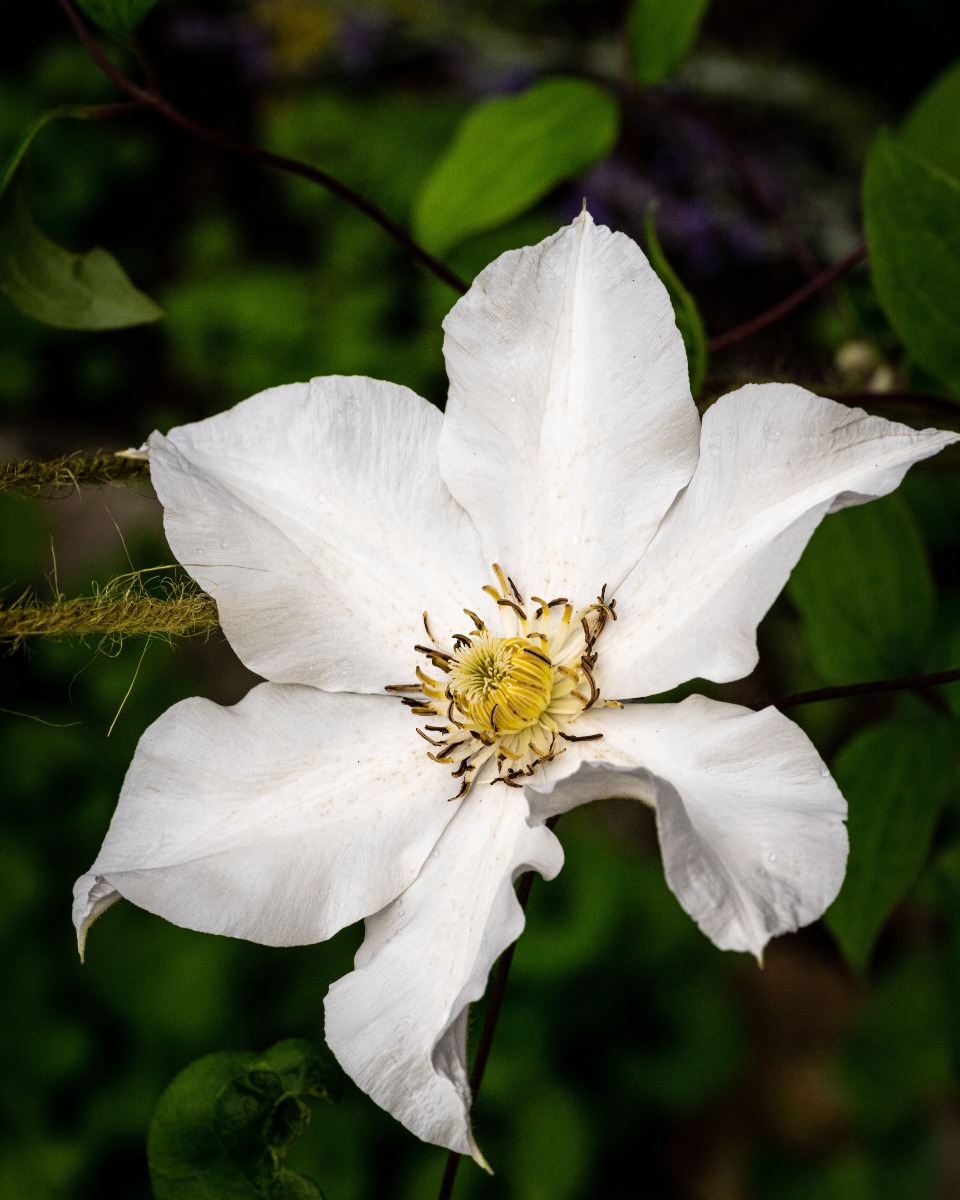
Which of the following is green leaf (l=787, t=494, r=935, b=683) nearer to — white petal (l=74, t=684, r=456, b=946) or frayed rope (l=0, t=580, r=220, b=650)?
white petal (l=74, t=684, r=456, b=946)

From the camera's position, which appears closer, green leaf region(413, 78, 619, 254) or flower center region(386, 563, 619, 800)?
flower center region(386, 563, 619, 800)

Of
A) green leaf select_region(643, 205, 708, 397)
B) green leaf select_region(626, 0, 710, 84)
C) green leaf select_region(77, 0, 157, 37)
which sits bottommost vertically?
green leaf select_region(643, 205, 708, 397)

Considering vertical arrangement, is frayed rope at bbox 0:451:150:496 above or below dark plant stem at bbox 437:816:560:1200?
above

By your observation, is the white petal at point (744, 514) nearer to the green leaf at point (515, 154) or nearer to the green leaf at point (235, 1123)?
the green leaf at point (235, 1123)

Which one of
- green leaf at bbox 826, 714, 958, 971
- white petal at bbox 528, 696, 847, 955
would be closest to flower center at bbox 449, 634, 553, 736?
white petal at bbox 528, 696, 847, 955

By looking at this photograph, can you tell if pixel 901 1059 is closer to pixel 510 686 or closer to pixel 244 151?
pixel 510 686

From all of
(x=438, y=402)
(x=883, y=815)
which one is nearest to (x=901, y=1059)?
(x=883, y=815)

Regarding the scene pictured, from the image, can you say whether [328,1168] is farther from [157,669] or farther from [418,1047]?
[418,1047]
